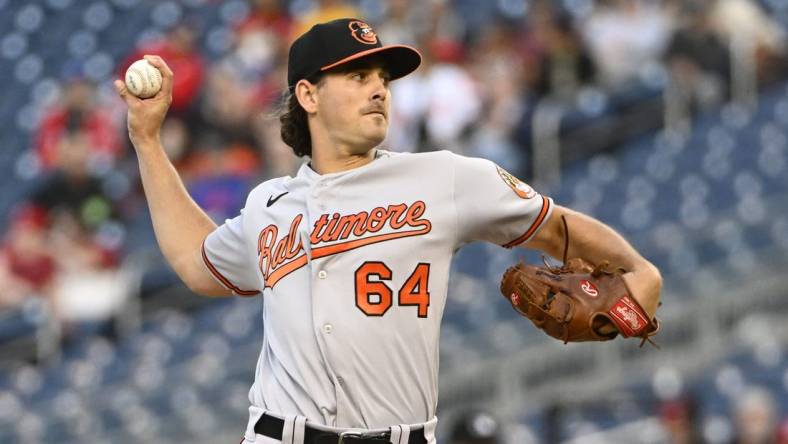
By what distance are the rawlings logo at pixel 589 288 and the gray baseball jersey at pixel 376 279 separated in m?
Answer: 0.18

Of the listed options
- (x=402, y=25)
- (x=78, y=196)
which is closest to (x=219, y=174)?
(x=78, y=196)

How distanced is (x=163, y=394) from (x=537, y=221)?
528 centimetres

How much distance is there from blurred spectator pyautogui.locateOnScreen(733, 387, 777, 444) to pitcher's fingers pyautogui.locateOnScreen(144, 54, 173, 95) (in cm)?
376

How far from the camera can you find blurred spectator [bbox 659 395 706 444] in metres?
6.69

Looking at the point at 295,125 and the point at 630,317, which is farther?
the point at 295,125

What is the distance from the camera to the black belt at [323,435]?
349cm

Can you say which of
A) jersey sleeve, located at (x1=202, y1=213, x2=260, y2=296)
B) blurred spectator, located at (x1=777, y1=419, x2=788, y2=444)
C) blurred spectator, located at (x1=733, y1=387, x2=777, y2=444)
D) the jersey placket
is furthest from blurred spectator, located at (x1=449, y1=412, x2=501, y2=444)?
blurred spectator, located at (x1=777, y1=419, x2=788, y2=444)

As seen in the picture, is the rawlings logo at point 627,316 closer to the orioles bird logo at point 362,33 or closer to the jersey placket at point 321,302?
the jersey placket at point 321,302

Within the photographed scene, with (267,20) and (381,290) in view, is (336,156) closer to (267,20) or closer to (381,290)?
(381,290)

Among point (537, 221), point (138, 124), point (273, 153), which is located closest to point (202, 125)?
point (273, 153)

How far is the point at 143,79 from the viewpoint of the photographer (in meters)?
3.98

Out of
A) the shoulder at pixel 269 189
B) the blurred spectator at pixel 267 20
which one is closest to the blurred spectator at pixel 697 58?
the blurred spectator at pixel 267 20

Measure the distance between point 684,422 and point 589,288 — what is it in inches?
135

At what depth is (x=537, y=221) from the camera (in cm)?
356
